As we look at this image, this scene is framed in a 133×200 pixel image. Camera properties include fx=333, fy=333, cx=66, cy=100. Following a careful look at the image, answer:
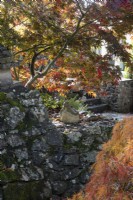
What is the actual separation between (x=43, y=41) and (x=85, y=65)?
724mm

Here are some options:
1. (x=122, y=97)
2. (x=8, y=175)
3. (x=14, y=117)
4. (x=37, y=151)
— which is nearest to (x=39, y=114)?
(x=14, y=117)

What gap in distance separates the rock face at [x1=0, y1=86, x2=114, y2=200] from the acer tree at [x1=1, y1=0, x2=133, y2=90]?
0.87m

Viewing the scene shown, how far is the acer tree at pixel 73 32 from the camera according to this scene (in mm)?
4422

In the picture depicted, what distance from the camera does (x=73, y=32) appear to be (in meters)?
4.84

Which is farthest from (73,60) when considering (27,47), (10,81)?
(10,81)

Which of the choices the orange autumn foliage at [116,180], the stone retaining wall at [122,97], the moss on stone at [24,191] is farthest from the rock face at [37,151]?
the stone retaining wall at [122,97]

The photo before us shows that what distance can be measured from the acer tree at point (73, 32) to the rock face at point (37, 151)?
873mm

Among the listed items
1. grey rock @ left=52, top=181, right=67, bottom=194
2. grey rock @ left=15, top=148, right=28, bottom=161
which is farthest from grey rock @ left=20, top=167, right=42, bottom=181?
grey rock @ left=52, top=181, right=67, bottom=194

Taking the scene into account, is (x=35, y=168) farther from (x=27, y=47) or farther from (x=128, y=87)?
(x=128, y=87)

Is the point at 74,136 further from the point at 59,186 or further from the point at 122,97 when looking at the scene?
the point at 122,97

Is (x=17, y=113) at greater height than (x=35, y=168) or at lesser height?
greater

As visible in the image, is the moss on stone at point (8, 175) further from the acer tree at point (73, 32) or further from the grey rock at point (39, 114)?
the acer tree at point (73, 32)

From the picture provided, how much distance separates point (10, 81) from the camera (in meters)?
4.55

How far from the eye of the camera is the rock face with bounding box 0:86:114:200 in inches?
153
